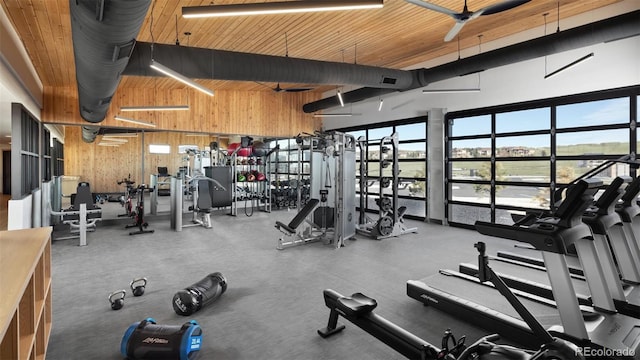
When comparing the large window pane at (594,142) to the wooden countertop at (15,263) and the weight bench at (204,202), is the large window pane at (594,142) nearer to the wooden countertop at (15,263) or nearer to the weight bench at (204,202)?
the weight bench at (204,202)

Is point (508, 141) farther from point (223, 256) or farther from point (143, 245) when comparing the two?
point (143, 245)

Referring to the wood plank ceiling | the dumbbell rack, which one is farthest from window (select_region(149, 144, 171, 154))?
the wood plank ceiling

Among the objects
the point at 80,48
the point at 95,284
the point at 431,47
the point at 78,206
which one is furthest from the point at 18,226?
the point at 431,47

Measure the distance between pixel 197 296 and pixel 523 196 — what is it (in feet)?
20.9

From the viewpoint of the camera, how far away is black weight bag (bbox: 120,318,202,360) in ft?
7.59

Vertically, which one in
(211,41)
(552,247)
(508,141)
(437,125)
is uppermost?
(211,41)

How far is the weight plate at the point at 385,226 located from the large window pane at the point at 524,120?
303cm

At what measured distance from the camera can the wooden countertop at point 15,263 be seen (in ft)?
4.19

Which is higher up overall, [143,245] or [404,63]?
[404,63]

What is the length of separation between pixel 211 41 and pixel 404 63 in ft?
15.1

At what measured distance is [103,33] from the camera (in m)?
2.67

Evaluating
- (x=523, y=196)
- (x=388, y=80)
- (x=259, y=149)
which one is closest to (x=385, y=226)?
(x=523, y=196)

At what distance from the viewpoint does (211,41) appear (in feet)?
19.1

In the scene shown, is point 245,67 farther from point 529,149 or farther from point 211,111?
point 529,149
